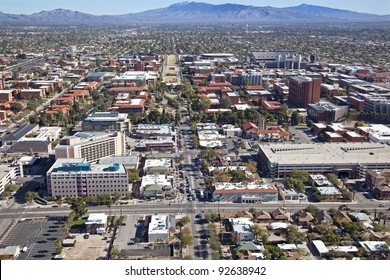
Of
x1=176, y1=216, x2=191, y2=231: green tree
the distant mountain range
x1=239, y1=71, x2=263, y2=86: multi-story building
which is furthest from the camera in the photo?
x1=239, y1=71, x2=263, y2=86: multi-story building

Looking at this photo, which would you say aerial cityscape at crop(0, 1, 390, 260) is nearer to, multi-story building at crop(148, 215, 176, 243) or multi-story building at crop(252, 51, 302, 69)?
multi-story building at crop(148, 215, 176, 243)

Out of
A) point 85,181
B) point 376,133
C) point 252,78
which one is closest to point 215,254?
point 85,181

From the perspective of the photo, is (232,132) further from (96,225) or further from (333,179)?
(96,225)

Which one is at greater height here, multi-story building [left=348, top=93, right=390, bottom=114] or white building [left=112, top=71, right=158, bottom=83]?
white building [left=112, top=71, right=158, bottom=83]

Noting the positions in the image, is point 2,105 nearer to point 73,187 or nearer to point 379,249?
point 73,187

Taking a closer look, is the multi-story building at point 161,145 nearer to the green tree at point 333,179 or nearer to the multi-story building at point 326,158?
the multi-story building at point 326,158

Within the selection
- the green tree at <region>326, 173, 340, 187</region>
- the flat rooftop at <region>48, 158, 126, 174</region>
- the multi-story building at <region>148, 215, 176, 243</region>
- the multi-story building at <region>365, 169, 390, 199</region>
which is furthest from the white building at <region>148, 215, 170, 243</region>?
the multi-story building at <region>365, 169, 390, 199</region>
